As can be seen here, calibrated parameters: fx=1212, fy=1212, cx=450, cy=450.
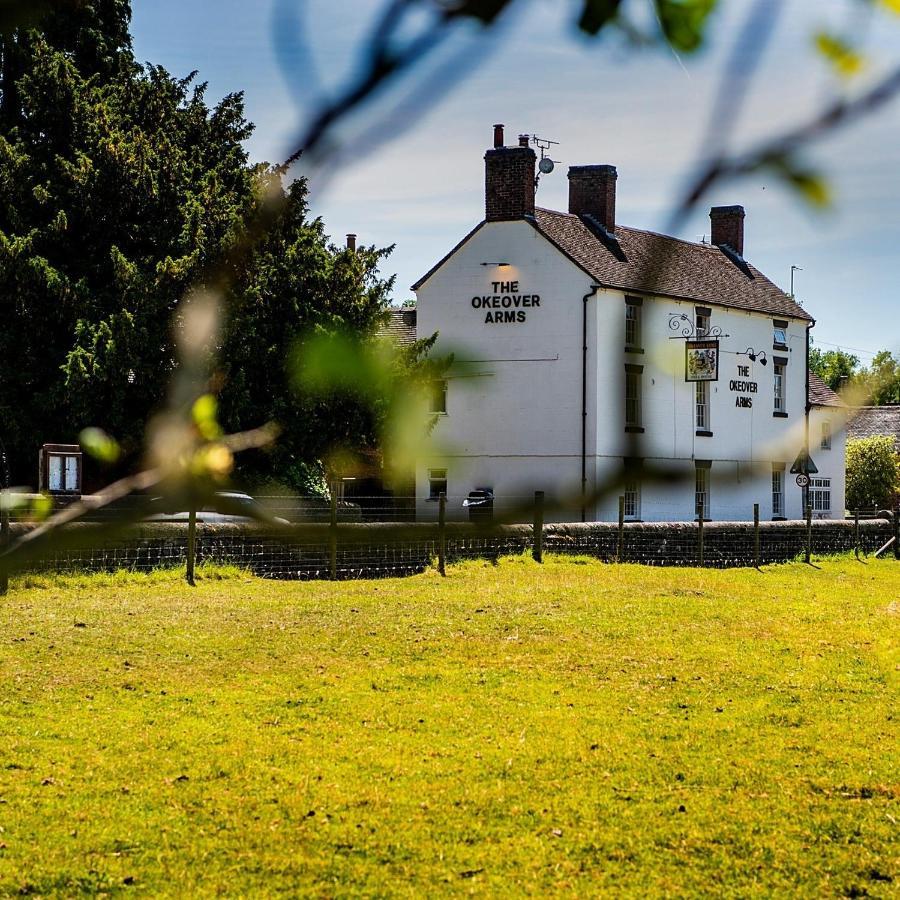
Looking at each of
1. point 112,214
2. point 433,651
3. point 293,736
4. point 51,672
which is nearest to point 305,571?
point 433,651

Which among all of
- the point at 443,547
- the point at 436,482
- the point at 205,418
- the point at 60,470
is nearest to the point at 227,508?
the point at 205,418

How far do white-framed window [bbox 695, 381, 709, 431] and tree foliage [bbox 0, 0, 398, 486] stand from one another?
454mm

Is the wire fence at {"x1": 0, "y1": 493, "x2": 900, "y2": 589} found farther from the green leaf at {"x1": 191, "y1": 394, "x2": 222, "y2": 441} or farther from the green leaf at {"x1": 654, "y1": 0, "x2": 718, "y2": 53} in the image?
the green leaf at {"x1": 654, "y1": 0, "x2": 718, "y2": 53}

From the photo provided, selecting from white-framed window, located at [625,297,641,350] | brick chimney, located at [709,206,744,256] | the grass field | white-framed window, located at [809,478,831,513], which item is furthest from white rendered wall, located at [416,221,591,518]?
white-framed window, located at [809,478,831,513]

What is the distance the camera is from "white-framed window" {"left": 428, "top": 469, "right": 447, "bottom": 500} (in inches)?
50.1

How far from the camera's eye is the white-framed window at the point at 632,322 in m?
1.09

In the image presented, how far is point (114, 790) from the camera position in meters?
7.16

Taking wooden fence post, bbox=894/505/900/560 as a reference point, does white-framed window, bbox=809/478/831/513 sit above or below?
above

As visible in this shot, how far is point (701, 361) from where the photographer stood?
4.59ft

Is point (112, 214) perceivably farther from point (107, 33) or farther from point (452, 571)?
point (452, 571)

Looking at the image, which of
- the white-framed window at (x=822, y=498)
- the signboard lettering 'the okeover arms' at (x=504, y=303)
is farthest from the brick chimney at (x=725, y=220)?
the white-framed window at (x=822, y=498)

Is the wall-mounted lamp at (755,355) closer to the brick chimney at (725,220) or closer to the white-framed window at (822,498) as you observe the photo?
the brick chimney at (725,220)

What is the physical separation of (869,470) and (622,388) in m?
48.7

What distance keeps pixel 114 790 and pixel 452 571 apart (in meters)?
14.1
